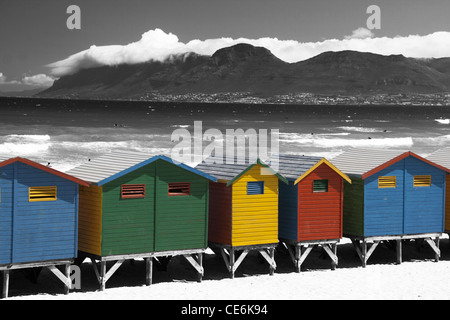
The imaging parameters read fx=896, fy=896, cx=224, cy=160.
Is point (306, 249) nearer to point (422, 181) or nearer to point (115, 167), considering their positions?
point (422, 181)

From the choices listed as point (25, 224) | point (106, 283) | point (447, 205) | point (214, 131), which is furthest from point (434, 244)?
point (214, 131)

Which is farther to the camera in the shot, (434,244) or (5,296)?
(434,244)

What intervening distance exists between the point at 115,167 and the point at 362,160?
890 centimetres

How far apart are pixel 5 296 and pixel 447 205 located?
49.4 ft

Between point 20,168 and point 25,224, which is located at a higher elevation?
point 20,168

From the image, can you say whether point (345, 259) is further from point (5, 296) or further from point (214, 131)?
point (214, 131)

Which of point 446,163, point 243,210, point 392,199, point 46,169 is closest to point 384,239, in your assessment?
point 392,199

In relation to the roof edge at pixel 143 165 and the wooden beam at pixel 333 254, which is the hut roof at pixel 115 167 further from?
the wooden beam at pixel 333 254

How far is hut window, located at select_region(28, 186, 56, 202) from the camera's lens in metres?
22.8

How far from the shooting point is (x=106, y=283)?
993 inches

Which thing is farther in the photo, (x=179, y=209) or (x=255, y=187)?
(x=255, y=187)

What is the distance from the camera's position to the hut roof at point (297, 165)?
2689cm

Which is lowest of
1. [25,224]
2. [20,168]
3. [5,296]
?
[5,296]

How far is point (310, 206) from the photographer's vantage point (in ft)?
88.5
